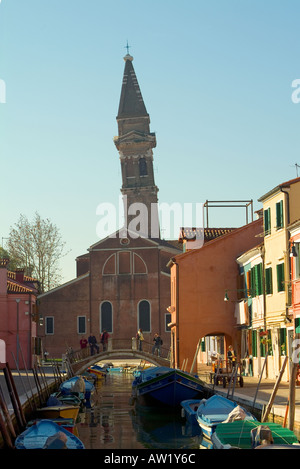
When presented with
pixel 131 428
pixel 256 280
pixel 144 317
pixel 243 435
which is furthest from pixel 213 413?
pixel 144 317

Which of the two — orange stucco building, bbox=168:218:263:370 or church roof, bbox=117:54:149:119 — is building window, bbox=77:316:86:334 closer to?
orange stucco building, bbox=168:218:263:370

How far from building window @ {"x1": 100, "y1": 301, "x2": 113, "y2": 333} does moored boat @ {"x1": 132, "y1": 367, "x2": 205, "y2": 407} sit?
Answer: 103ft

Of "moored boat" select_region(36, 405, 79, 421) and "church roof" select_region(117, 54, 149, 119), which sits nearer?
"moored boat" select_region(36, 405, 79, 421)

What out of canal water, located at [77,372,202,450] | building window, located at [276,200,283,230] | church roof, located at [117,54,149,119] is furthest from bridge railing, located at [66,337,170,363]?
church roof, located at [117,54,149,119]

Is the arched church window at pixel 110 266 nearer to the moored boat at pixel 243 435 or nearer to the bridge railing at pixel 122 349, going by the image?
the bridge railing at pixel 122 349

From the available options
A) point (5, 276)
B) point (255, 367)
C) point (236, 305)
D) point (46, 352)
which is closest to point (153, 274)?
point (46, 352)

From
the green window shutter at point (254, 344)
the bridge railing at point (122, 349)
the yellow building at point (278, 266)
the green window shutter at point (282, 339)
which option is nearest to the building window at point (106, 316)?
the bridge railing at point (122, 349)

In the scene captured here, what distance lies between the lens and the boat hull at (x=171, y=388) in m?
30.9

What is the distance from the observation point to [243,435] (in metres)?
17.6

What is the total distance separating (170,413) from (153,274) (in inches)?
1297

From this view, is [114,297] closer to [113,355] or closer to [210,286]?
[113,355]

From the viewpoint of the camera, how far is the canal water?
22.8 m

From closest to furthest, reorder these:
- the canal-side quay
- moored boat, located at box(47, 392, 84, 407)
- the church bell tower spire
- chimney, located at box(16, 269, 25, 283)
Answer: the canal-side quay
moored boat, located at box(47, 392, 84, 407)
chimney, located at box(16, 269, 25, 283)
the church bell tower spire

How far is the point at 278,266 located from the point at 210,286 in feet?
27.0
